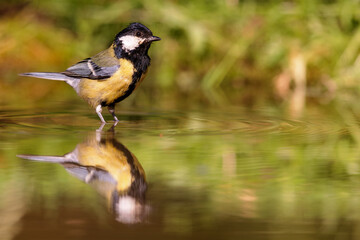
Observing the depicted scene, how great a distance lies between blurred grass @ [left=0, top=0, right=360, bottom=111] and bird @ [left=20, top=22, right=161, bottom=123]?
1.17m

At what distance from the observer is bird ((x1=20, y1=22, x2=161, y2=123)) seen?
176 inches

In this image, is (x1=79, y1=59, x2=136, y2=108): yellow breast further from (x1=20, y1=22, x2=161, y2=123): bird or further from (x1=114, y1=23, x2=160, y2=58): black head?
(x1=114, y1=23, x2=160, y2=58): black head

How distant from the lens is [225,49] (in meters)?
7.20

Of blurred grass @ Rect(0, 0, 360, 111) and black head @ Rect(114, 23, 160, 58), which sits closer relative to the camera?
black head @ Rect(114, 23, 160, 58)

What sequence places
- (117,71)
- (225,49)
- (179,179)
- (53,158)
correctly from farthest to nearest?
(225,49), (117,71), (53,158), (179,179)

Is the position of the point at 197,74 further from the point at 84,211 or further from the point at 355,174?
the point at 84,211

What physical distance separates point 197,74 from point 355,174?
15.2ft

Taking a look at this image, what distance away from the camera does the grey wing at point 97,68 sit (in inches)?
177

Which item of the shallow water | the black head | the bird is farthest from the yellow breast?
the shallow water

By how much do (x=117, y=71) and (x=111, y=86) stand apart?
103 millimetres

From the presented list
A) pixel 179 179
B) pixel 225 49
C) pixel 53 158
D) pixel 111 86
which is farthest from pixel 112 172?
pixel 225 49

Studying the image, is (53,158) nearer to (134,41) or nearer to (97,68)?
(97,68)

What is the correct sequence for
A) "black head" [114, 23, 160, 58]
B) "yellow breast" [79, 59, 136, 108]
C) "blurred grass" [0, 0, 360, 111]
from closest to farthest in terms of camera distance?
"yellow breast" [79, 59, 136, 108] < "black head" [114, 23, 160, 58] < "blurred grass" [0, 0, 360, 111]

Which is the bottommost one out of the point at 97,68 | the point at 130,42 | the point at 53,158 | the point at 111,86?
the point at 53,158
